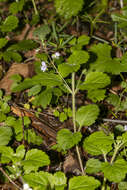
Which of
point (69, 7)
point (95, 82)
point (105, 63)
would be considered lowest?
point (105, 63)

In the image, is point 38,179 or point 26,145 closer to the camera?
point 38,179

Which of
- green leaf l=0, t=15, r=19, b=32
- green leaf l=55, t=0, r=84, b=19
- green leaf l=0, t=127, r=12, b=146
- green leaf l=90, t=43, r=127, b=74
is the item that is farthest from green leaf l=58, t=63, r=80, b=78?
green leaf l=0, t=15, r=19, b=32

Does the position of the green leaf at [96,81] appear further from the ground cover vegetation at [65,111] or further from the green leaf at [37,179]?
the green leaf at [37,179]

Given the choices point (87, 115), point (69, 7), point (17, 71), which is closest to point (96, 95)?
point (87, 115)

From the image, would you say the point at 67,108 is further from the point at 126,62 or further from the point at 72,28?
the point at 72,28

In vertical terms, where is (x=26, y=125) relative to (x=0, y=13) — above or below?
below

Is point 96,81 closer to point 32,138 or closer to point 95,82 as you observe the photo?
point 95,82

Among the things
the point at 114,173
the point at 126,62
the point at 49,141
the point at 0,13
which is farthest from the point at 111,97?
the point at 0,13
